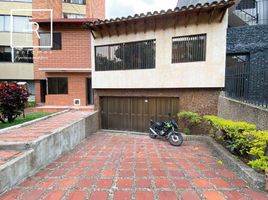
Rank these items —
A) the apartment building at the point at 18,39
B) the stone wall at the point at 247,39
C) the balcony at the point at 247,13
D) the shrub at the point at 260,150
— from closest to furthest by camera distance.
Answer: the shrub at the point at 260,150 → the stone wall at the point at 247,39 → the balcony at the point at 247,13 → the apartment building at the point at 18,39

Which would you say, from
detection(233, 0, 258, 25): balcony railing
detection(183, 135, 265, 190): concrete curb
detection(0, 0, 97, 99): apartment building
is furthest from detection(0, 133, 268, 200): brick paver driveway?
detection(0, 0, 97, 99): apartment building

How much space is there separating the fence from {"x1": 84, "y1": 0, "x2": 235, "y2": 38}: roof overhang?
A: 2251mm

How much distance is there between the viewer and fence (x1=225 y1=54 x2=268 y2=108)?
4.95 m

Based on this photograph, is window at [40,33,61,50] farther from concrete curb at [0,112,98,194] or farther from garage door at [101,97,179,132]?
concrete curb at [0,112,98,194]

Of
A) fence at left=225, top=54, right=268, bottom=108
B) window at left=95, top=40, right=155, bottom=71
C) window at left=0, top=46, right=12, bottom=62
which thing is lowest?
fence at left=225, top=54, right=268, bottom=108

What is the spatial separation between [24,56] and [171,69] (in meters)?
15.3

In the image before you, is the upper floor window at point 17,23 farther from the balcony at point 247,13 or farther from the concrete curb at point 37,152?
the balcony at point 247,13

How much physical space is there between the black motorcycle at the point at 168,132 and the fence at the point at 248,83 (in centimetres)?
243

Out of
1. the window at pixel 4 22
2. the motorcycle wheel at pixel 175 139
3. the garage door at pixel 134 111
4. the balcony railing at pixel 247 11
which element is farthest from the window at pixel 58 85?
the balcony railing at pixel 247 11

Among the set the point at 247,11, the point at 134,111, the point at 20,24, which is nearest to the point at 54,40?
the point at 134,111

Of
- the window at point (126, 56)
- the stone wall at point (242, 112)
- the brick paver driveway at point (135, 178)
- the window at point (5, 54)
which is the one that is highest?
the window at point (5, 54)

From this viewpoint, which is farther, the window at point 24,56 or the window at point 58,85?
the window at point 24,56

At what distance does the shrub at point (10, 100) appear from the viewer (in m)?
7.89

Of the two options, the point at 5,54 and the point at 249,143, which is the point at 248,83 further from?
the point at 5,54
